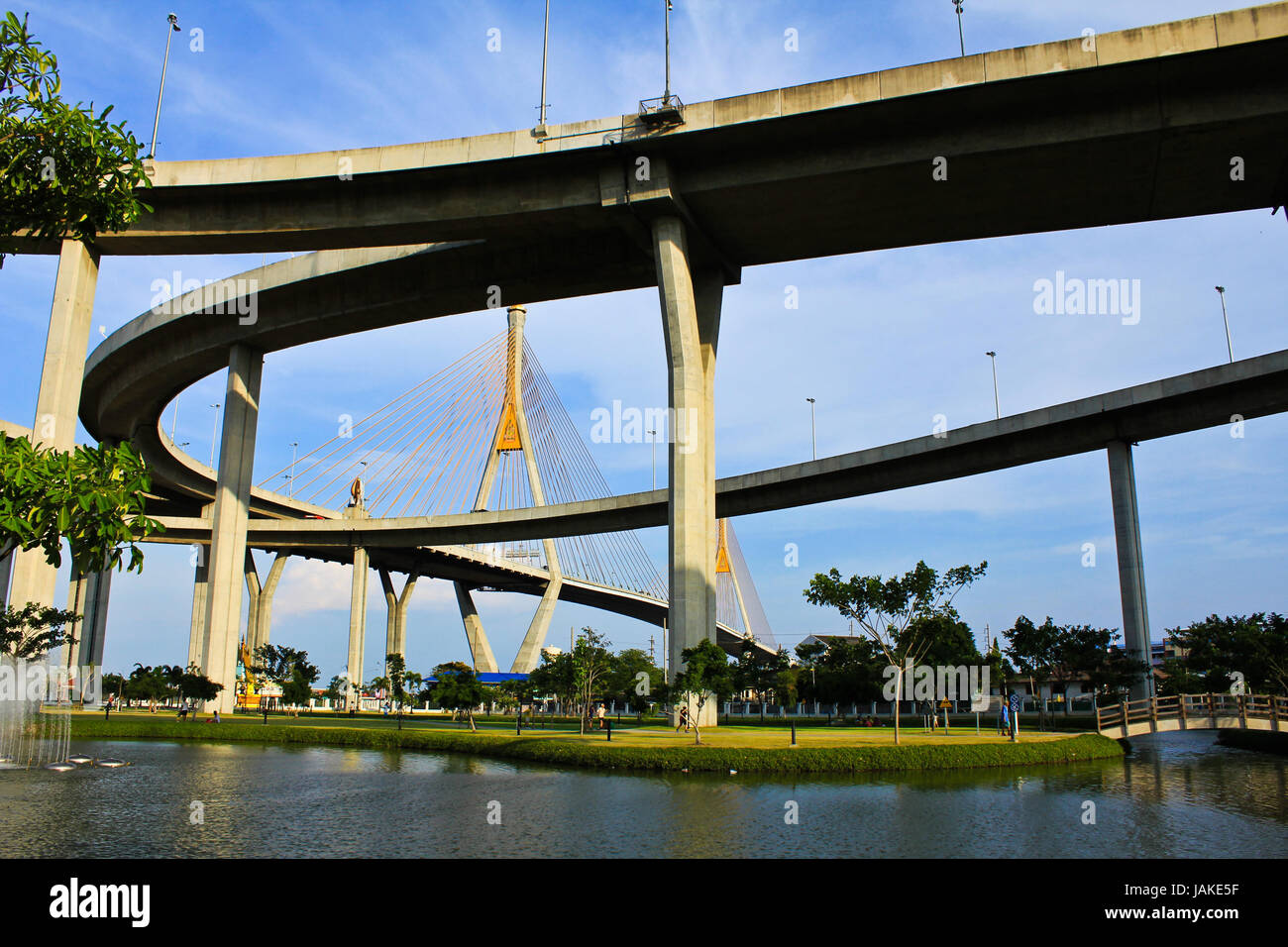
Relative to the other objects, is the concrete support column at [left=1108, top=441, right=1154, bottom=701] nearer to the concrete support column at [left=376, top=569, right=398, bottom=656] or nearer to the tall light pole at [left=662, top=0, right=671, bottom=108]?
the tall light pole at [left=662, top=0, right=671, bottom=108]

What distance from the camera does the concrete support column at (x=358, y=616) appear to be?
75.5m

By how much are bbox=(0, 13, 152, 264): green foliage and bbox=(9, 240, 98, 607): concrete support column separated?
20.7m

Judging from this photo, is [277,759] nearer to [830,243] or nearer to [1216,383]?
[830,243]

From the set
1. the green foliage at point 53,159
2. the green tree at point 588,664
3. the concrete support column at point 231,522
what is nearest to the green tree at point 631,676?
the green tree at point 588,664

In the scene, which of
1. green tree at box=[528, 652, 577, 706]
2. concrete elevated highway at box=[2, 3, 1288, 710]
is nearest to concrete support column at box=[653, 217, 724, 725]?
concrete elevated highway at box=[2, 3, 1288, 710]

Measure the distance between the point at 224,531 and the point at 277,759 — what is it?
61.0 ft

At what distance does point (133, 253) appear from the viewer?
36906 mm

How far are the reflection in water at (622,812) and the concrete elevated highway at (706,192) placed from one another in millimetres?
11310

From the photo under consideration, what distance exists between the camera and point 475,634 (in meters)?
96.5

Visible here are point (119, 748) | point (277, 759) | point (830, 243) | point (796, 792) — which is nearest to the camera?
point (796, 792)

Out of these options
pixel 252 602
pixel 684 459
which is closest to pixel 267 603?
pixel 252 602

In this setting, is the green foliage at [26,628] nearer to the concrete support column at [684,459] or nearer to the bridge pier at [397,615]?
the concrete support column at [684,459]
